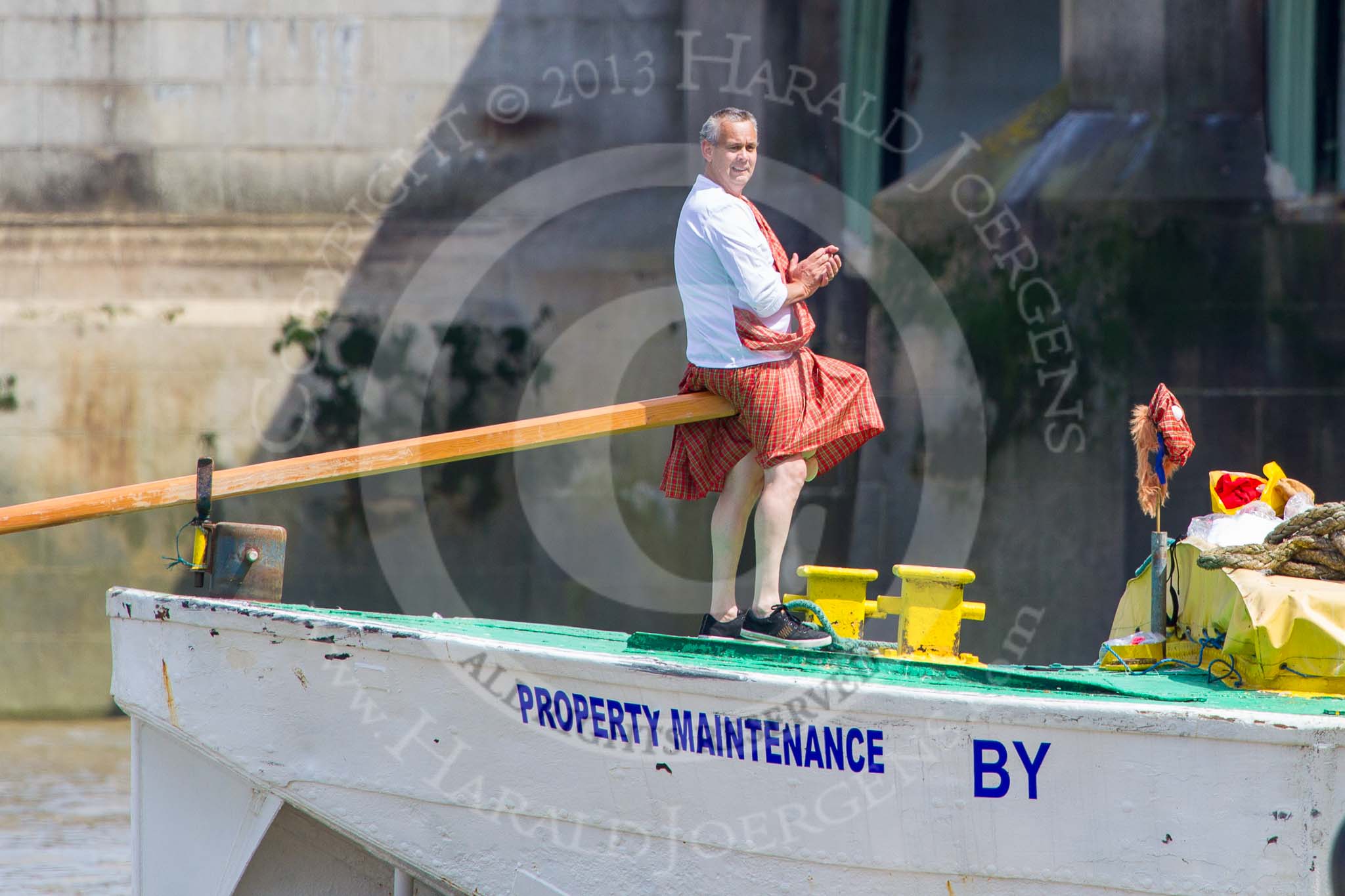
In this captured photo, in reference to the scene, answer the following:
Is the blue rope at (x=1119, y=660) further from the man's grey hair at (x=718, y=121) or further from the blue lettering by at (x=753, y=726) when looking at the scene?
the man's grey hair at (x=718, y=121)

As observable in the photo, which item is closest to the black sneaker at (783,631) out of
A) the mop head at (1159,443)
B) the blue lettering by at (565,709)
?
the blue lettering by at (565,709)

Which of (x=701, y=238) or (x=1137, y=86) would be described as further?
(x=1137, y=86)

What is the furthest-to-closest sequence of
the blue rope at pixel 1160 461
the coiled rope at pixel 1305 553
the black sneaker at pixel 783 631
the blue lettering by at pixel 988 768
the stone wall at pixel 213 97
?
the stone wall at pixel 213 97, the blue rope at pixel 1160 461, the black sneaker at pixel 783 631, the coiled rope at pixel 1305 553, the blue lettering by at pixel 988 768

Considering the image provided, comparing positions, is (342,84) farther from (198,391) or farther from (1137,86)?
(1137,86)

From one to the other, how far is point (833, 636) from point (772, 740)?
69cm

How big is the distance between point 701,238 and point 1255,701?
1.90 metres

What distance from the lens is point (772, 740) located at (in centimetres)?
350

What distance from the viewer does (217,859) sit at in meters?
4.15

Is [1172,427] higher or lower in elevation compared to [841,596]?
higher

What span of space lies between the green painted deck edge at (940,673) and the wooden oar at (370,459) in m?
0.37

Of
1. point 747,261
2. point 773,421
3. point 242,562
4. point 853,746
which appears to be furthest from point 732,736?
point 242,562

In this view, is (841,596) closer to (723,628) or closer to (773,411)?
(723,628)

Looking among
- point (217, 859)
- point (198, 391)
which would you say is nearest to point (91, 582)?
point (198, 391)

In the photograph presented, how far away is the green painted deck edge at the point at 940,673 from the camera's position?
3395 mm
